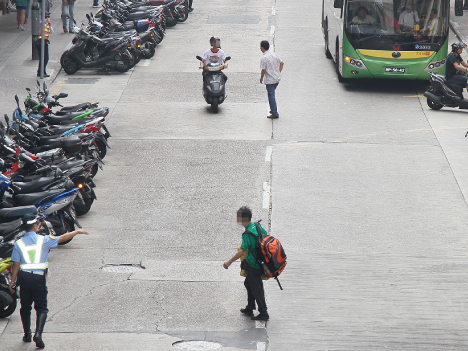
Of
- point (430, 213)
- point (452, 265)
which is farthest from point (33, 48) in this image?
point (452, 265)

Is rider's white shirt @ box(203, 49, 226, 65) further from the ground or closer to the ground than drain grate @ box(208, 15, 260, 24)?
further from the ground

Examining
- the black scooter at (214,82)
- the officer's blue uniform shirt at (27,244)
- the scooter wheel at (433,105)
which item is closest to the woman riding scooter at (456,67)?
the scooter wheel at (433,105)

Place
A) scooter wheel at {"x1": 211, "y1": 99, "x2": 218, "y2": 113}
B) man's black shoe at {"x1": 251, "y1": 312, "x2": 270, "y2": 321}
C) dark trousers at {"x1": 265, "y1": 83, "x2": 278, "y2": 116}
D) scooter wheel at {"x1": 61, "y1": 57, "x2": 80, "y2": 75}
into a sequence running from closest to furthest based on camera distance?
man's black shoe at {"x1": 251, "y1": 312, "x2": 270, "y2": 321}
dark trousers at {"x1": 265, "y1": 83, "x2": 278, "y2": 116}
scooter wheel at {"x1": 211, "y1": 99, "x2": 218, "y2": 113}
scooter wheel at {"x1": 61, "y1": 57, "x2": 80, "y2": 75}

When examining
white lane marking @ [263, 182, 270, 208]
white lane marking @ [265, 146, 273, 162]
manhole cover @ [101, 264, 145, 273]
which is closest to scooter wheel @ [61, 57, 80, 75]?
white lane marking @ [265, 146, 273, 162]

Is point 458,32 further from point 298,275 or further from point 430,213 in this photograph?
point 298,275

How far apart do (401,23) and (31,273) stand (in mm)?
14245

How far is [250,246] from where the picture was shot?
870cm

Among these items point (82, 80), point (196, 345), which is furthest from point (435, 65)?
point (196, 345)

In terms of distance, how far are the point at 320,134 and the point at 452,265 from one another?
663 centimetres

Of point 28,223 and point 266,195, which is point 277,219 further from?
point 28,223

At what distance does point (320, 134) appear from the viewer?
55.0 ft

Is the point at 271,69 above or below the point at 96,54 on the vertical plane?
above

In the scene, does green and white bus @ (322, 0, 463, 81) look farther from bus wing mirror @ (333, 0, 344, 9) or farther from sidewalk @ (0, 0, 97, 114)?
sidewalk @ (0, 0, 97, 114)

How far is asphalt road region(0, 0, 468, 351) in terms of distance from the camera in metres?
8.89
